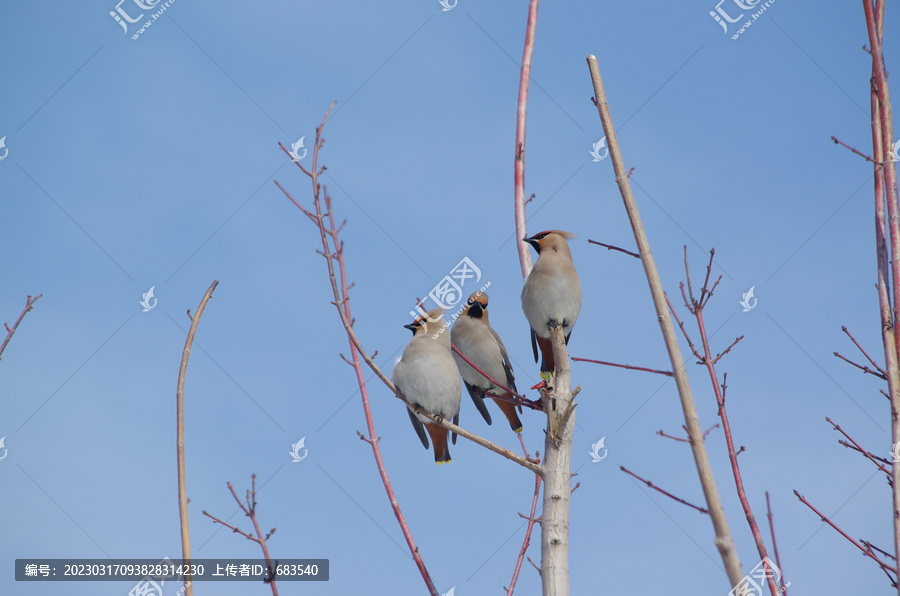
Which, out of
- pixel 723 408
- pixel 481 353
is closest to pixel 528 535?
pixel 723 408

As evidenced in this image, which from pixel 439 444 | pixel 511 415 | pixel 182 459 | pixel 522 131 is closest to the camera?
pixel 182 459

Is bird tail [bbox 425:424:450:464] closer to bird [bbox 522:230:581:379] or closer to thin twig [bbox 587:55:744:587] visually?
bird [bbox 522:230:581:379]

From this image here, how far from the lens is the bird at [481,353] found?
5.67 m

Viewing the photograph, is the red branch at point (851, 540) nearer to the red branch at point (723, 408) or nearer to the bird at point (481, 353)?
the red branch at point (723, 408)

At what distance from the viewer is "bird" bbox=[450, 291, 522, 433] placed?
5.67 m

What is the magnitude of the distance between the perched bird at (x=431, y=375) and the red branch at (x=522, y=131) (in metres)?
1.61

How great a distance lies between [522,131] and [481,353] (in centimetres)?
251

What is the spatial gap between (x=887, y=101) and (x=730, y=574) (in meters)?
1.45

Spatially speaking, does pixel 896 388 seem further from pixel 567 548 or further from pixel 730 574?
pixel 567 548

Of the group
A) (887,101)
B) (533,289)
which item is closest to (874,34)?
(887,101)

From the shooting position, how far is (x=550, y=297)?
14.0 ft

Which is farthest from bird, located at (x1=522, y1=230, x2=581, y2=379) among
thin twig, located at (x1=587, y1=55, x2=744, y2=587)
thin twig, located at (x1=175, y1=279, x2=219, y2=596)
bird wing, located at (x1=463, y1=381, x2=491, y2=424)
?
thin twig, located at (x1=587, y1=55, x2=744, y2=587)

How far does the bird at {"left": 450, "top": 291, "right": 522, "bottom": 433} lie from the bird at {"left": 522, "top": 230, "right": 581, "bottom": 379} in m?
1.16

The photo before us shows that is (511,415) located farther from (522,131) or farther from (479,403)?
(522,131)
